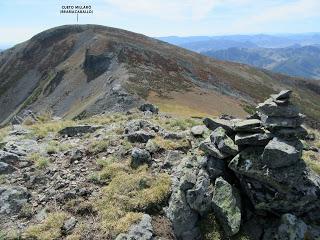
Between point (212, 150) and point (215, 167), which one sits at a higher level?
point (212, 150)

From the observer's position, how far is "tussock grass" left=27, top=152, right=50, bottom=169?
22.7m

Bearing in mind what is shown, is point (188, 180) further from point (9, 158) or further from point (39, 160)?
point (9, 158)

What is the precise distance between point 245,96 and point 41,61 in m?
73.8

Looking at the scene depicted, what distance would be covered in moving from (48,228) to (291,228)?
407 inches

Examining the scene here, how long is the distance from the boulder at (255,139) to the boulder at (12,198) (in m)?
10.8

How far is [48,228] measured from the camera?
17.5 meters

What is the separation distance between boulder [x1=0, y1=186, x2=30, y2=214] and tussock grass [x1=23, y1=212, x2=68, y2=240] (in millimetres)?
2160

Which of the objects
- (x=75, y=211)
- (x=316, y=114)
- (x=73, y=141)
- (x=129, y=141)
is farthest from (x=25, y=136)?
(x=316, y=114)

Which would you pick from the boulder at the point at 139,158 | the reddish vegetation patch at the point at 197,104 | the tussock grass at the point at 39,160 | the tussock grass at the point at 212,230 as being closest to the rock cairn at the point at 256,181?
the tussock grass at the point at 212,230

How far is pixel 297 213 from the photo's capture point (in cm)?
1662

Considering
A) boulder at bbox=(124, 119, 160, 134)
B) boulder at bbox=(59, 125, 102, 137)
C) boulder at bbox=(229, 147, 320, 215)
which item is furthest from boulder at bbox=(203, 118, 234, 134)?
boulder at bbox=(59, 125, 102, 137)

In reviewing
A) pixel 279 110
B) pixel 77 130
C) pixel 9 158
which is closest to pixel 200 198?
pixel 279 110

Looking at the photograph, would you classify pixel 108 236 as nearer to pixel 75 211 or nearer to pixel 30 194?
pixel 75 211

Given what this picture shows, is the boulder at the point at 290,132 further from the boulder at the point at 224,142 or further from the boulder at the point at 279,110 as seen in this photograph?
the boulder at the point at 224,142
